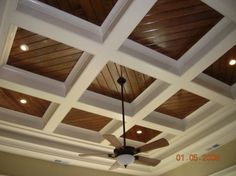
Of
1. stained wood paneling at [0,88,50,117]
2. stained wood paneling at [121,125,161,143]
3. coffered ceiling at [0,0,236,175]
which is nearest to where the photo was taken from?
coffered ceiling at [0,0,236,175]

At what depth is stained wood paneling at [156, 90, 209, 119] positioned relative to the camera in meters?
3.34

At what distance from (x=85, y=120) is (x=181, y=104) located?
4.27ft

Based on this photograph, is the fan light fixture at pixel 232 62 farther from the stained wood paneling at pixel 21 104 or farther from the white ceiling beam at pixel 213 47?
the stained wood paneling at pixel 21 104

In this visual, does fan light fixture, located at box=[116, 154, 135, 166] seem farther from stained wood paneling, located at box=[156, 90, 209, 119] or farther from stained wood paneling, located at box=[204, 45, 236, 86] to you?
stained wood paneling, located at box=[204, 45, 236, 86]

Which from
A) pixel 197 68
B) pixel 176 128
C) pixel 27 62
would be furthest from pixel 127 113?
pixel 27 62

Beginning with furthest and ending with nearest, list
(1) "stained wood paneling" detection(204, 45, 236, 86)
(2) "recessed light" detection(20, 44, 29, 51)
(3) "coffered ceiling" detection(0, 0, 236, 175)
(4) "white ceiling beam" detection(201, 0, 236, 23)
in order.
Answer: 1. (1) "stained wood paneling" detection(204, 45, 236, 86)
2. (2) "recessed light" detection(20, 44, 29, 51)
3. (3) "coffered ceiling" detection(0, 0, 236, 175)
4. (4) "white ceiling beam" detection(201, 0, 236, 23)

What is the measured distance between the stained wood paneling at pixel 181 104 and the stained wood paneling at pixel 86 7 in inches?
58.5

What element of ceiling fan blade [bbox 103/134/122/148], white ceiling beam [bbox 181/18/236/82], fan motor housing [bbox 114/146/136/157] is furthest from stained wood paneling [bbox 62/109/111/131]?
white ceiling beam [bbox 181/18/236/82]

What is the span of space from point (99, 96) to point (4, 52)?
1188 millimetres

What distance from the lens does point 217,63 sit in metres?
2.88

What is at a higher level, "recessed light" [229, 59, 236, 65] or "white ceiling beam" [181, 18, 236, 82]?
"recessed light" [229, 59, 236, 65]

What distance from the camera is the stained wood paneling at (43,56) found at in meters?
2.51
